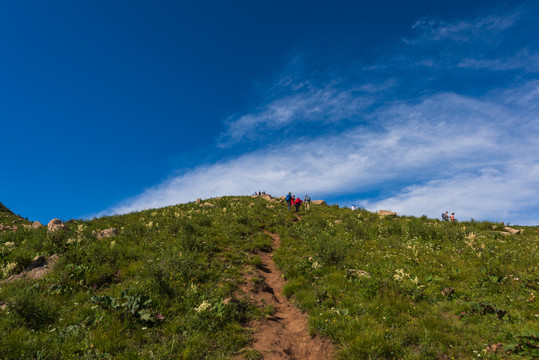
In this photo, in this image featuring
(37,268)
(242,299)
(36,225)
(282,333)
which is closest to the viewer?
(282,333)

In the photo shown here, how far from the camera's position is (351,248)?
44.9ft

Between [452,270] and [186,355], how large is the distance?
10.5 meters

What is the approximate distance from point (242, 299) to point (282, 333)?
190 centimetres

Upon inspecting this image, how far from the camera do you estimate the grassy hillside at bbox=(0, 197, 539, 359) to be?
19.3 ft

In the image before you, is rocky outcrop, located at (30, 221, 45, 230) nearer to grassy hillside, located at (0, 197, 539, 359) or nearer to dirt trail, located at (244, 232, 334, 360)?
grassy hillside, located at (0, 197, 539, 359)

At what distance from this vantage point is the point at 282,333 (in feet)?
23.9

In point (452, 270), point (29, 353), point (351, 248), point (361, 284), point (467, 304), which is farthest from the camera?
point (351, 248)

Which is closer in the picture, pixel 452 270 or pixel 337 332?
pixel 337 332

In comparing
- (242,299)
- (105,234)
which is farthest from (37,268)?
(242,299)

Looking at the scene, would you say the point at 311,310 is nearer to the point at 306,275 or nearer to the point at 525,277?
the point at 306,275

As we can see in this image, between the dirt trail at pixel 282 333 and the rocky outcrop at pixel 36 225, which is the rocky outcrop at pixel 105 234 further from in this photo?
the dirt trail at pixel 282 333

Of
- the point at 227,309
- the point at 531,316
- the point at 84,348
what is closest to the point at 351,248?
the point at 531,316

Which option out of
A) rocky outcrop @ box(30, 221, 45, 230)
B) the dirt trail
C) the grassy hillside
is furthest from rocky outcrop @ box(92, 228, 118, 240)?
the dirt trail

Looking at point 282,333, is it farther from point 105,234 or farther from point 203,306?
point 105,234
